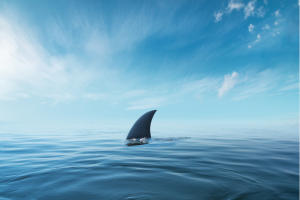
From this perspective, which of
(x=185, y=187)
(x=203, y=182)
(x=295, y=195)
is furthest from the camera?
(x=203, y=182)

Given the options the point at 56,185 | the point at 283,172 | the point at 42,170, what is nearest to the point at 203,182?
the point at 283,172

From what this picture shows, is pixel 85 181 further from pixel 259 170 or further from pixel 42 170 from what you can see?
pixel 259 170

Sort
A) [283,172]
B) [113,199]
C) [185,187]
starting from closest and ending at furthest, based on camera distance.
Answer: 1. [113,199]
2. [185,187]
3. [283,172]

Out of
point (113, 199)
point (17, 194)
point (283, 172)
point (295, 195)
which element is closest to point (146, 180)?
point (113, 199)

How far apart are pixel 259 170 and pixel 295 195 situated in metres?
1.94

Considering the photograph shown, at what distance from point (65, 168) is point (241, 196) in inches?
213

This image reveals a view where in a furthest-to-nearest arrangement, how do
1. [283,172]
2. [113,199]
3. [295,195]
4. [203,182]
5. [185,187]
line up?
1. [283,172]
2. [203,182]
3. [185,187]
4. [295,195]
5. [113,199]

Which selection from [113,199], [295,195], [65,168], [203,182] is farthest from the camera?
[65,168]

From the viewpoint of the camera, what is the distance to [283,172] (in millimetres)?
5152

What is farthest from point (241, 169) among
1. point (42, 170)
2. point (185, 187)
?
point (42, 170)

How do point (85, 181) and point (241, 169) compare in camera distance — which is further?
point (241, 169)

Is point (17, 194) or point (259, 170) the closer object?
point (17, 194)

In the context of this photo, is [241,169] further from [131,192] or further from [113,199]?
[113,199]

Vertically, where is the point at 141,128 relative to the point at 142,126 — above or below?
below
